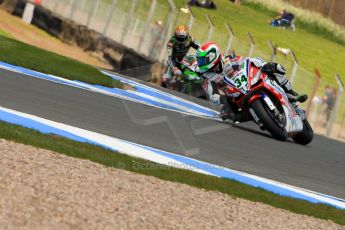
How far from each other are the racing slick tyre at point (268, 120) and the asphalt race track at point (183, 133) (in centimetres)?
17

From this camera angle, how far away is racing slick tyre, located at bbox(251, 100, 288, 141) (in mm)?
13570

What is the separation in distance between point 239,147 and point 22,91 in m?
3.26

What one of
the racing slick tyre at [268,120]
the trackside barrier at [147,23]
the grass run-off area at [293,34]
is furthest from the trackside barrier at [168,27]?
the racing slick tyre at [268,120]

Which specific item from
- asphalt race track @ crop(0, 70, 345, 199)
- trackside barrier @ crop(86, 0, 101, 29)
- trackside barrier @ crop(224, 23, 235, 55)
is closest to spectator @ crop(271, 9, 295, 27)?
trackside barrier @ crop(86, 0, 101, 29)

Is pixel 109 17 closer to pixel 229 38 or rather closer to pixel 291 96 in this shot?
pixel 229 38

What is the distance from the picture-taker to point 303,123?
46.6 ft

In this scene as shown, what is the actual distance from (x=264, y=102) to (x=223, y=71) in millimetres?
1047

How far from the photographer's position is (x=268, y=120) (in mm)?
13586

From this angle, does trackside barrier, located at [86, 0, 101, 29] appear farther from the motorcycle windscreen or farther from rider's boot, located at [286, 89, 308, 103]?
rider's boot, located at [286, 89, 308, 103]

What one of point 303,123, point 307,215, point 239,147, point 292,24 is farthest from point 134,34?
point 292,24

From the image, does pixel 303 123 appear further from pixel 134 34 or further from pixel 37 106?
pixel 134 34

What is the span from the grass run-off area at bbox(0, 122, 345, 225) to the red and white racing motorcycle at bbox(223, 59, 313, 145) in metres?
4.45

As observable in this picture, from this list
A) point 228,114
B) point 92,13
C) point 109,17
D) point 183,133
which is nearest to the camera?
point 183,133

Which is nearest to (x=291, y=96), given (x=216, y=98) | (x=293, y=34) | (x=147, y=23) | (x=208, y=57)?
(x=216, y=98)
